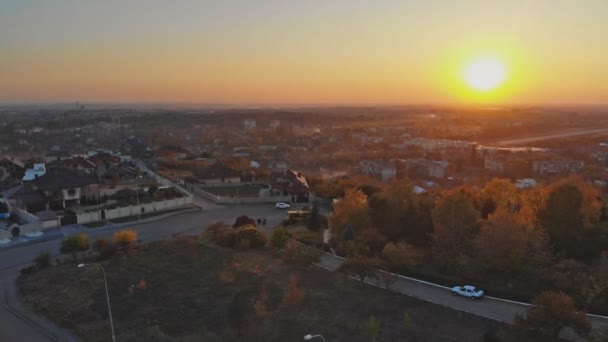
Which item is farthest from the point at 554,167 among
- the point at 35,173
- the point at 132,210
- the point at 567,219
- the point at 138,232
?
the point at 35,173

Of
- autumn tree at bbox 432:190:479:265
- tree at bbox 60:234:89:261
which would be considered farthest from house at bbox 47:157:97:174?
autumn tree at bbox 432:190:479:265

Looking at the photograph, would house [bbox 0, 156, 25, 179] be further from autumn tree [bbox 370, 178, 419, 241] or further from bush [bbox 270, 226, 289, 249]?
autumn tree [bbox 370, 178, 419, 241]

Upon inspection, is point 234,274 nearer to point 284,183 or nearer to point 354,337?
point 354,337

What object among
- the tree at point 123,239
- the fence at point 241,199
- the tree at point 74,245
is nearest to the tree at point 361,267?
the tree at point 123,239

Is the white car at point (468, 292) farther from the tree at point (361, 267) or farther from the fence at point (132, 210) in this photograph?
the fence at point (132, 210)

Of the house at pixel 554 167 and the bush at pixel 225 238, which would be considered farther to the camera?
the house at pixel 554 167

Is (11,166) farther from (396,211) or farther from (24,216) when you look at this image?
(396,211)
